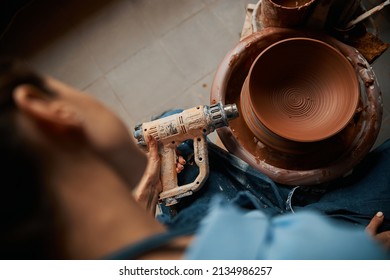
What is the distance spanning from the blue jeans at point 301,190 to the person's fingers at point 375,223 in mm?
19

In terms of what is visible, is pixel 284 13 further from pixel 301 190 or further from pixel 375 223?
pixel 375 223

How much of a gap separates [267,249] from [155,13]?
157 cm

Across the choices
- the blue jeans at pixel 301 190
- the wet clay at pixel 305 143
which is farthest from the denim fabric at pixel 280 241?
the wet clay at pixel 305 143

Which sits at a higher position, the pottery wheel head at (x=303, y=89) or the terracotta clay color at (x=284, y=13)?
the terracotta clay color at (x=284, y=13)

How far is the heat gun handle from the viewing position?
100cm

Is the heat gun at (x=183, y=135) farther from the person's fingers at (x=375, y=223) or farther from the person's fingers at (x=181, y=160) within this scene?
the person's fingers at (x=375, y=223)

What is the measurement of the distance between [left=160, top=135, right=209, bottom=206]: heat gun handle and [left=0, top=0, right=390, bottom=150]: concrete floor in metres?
0.64

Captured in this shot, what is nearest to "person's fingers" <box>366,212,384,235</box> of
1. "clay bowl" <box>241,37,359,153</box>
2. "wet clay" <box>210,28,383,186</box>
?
"wet clay" <box>210,28,383,186</box>

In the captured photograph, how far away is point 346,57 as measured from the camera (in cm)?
106

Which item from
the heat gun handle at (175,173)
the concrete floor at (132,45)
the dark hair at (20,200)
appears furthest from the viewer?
the concrete floor at (132,45)

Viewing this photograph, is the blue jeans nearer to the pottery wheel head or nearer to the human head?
the pottery wheel head

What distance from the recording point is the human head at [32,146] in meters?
0.43

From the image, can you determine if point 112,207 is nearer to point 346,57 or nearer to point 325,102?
point 325,102
